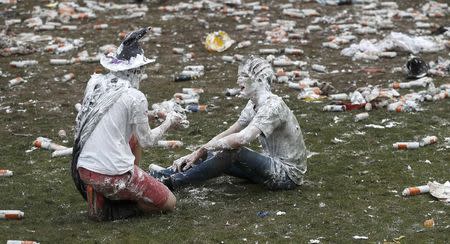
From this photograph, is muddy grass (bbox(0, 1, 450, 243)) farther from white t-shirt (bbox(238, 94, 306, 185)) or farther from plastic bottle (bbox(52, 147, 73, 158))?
white t-shirt (bbox(238, 94, 306, 185))

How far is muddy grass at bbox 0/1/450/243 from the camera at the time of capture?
24.5ft

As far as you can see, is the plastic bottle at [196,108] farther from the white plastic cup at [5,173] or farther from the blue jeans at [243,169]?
the blue jeans at [243,169]

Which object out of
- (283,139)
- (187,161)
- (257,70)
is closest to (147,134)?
(187,161)

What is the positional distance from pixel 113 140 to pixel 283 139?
184cm

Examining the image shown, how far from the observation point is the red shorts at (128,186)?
7730 millimetres

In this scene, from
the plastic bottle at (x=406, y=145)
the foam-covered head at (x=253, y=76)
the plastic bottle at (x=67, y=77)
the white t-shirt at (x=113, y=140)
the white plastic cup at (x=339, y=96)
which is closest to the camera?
the white t-shirt at (x=113, y=140)

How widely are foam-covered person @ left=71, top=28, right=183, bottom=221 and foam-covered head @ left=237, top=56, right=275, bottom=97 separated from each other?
Answer: 3.40 ft

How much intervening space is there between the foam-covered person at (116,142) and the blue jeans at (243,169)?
0.67m

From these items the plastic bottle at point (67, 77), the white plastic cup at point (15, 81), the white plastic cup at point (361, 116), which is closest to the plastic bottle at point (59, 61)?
the plastic bottle at point (67, 77)

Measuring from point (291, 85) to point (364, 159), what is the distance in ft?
12.1

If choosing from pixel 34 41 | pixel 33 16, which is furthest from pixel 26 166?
pixel 33 16

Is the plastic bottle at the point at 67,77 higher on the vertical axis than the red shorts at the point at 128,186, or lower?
lower

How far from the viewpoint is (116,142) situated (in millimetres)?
7723

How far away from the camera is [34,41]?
16.3 m
